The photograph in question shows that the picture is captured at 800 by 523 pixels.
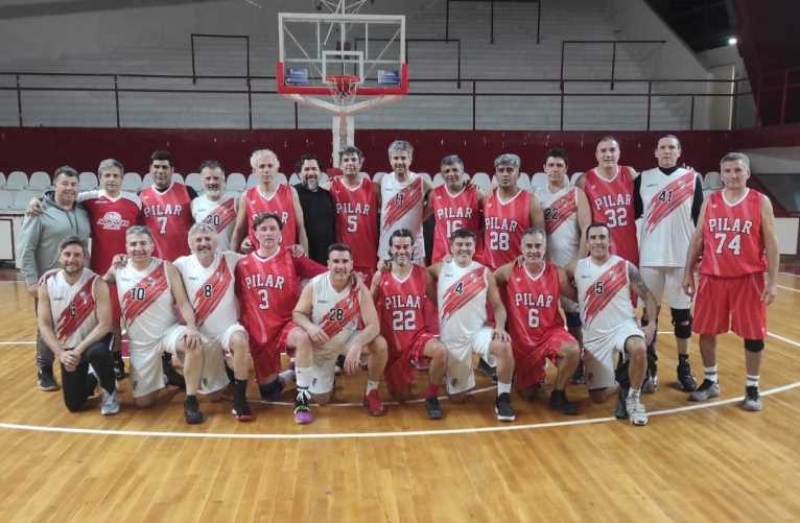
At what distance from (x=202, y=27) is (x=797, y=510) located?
1714 centimetres

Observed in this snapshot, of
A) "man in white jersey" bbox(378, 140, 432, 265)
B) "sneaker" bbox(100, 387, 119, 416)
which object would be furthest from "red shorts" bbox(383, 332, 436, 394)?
"sneaker" bbox(100, 387, 119, 416)

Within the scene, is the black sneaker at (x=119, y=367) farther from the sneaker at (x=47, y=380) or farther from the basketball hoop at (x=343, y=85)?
the basketball hoop at (x=343, y=85)

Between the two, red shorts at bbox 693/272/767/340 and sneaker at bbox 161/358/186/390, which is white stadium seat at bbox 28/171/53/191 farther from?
red shorts at bbox 693/272/767/340

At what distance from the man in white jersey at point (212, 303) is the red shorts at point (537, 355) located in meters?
1.92

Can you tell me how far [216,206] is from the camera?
5398 mm

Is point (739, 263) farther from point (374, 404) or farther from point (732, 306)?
point (374, 404)

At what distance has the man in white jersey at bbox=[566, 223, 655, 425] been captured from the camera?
4.47 m

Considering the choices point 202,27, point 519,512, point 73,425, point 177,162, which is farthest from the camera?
point 202,27

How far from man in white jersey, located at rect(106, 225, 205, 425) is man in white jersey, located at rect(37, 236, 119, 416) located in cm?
15

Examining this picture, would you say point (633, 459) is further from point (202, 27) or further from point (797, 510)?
point (202, 27)

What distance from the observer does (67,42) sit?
51.1 feet

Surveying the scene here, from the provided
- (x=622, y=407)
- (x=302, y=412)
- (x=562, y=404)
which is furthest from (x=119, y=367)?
(x=622, y=407)

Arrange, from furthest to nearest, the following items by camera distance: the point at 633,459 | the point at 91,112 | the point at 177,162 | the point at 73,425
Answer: the point at 91,112
the point at 177,162
the point at 73,425
the point at 633,459

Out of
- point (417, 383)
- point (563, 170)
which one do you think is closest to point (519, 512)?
point (417, 383)
